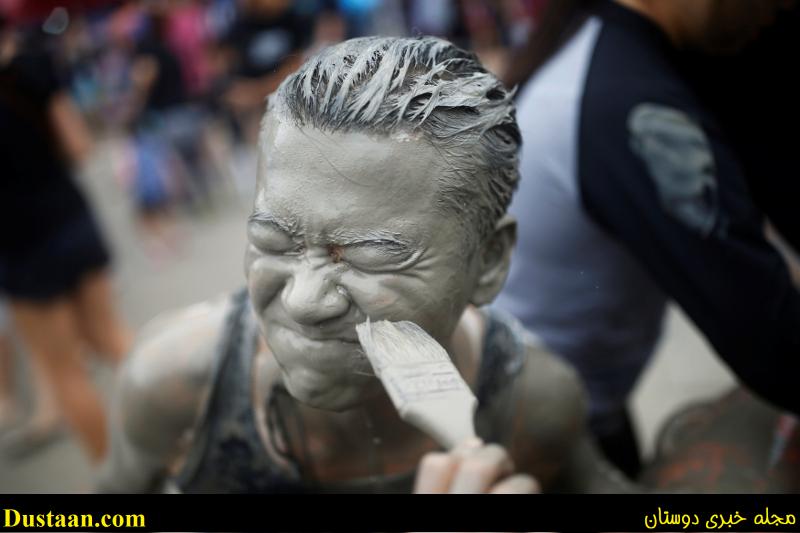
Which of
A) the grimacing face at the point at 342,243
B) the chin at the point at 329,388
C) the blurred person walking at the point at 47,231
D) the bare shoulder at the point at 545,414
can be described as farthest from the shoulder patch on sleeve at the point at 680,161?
the blurred person walking at the point at 47,231

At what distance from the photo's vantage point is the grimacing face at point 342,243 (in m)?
0.66

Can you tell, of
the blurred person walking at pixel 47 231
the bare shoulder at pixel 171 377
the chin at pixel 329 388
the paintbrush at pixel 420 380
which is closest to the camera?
the paintbrush at pixel 420 380

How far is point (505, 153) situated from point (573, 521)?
38cm

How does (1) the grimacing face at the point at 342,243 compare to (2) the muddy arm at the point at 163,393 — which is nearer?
(1) the grimacing face at the point at 342,243

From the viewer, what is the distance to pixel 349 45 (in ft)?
2.32

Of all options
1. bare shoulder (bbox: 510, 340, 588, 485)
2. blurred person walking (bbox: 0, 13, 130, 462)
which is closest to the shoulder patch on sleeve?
bare shoulder (bbox: 510, 340, 588, 485)

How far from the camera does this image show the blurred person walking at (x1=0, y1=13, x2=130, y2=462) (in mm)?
1978

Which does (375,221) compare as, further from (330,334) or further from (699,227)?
(699,227)

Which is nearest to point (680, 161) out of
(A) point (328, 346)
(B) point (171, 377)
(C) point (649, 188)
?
(C) point (649, 188)

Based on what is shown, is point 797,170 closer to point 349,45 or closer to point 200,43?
point 349,45

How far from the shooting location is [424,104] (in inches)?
26.4

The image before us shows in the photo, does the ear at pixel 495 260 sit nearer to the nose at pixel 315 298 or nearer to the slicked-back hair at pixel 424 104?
the slicked-back hair at pixel 424 104

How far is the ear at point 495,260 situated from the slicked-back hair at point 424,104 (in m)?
0.04

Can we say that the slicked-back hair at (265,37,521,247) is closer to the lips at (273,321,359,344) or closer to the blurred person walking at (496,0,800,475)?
the lips at (273,321,359,344)
